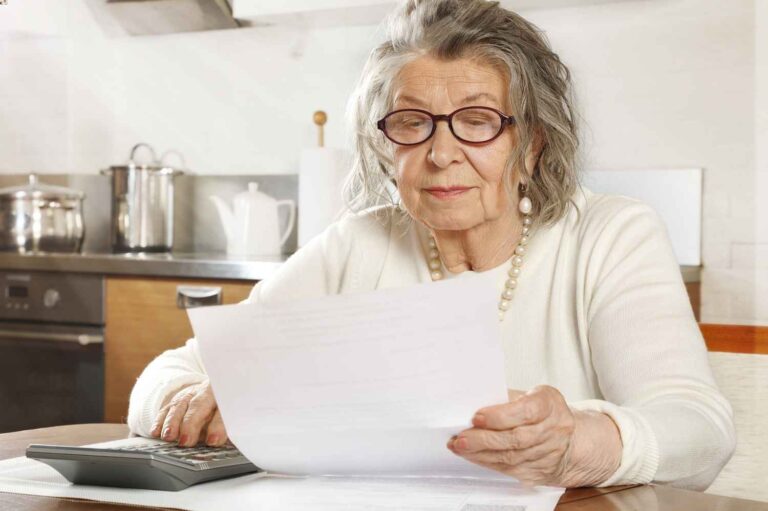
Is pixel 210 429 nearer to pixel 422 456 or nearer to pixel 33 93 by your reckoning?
pixel 422 456

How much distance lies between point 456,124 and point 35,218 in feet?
6.75

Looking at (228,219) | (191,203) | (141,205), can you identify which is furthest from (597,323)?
(191,203)

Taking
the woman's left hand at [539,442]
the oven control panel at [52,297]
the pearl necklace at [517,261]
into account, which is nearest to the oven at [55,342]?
the oven control panel at [52,297]

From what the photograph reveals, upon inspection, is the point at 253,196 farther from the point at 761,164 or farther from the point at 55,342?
the point at 761,164

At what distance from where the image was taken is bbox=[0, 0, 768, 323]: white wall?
2512 millimetres

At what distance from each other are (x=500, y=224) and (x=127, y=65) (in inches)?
91.8

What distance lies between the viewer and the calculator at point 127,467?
0.90 m

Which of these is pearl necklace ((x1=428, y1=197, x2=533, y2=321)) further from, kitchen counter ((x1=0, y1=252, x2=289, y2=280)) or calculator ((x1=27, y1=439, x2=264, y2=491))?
kitchen counter ((x1=0, y1=252, x2=289, y2=280))

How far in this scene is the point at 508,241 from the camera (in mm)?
1474

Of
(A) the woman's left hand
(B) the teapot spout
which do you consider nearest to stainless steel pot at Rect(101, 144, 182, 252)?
(B) the teapot spout

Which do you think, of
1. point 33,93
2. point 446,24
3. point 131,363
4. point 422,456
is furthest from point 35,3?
point 422,456

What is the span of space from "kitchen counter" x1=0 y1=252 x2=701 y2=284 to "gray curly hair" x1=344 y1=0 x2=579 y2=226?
41.9 inches

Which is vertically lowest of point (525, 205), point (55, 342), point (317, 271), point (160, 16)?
point (55, 342)

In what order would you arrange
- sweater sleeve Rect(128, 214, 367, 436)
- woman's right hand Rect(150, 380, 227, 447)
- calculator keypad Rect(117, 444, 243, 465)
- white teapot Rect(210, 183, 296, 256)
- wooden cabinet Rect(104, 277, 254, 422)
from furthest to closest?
white teapot Rect(210, 183, 296, 256) → wooden cabinet Rect(104, 277, 254, 422) → sweater sleeve Rect(128, 214, 367, 436) → woman's right hand Rect(150, 380, 227, 447) → calculator keypad Rect(117, 444, 243, 465)
